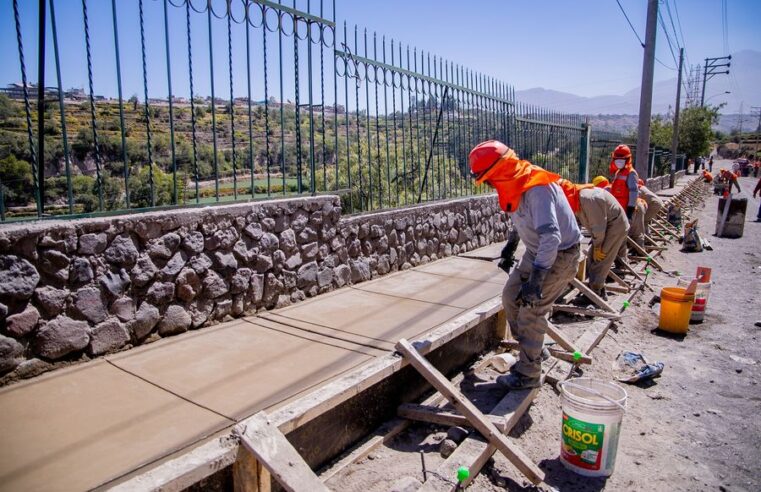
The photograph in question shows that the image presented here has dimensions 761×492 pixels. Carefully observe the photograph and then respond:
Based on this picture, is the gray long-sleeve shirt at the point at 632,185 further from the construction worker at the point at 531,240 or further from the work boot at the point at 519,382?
the work boot at the point at 519,382

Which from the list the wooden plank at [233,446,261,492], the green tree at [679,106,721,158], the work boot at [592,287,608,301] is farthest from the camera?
the green tree at [679,106,721,158]

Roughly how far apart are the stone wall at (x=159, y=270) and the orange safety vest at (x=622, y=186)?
4345mm

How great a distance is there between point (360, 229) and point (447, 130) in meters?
2.87

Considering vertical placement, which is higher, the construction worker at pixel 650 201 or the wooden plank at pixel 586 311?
the construction worker at pixel 650 201

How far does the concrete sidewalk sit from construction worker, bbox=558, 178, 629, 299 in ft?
7.05

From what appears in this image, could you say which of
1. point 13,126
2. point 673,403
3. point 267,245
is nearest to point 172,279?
point 267,245

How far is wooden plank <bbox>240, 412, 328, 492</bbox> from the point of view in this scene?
7.47ft

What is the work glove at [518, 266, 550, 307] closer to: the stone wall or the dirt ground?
the dirt ground

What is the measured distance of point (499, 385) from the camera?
13.8 ft

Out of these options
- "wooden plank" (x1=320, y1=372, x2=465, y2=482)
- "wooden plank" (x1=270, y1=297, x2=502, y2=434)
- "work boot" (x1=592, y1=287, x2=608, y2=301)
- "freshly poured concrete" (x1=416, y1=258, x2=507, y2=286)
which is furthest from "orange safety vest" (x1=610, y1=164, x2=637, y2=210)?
"wooden plank" (x1=320, y1=372, x2=465, y2=482)

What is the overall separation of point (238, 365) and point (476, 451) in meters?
1.71

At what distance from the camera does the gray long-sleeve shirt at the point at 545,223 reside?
11.7 feet

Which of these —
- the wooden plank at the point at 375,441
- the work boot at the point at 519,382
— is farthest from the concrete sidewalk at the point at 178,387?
the work boot at the point at 519,382

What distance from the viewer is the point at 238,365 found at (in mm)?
3598
